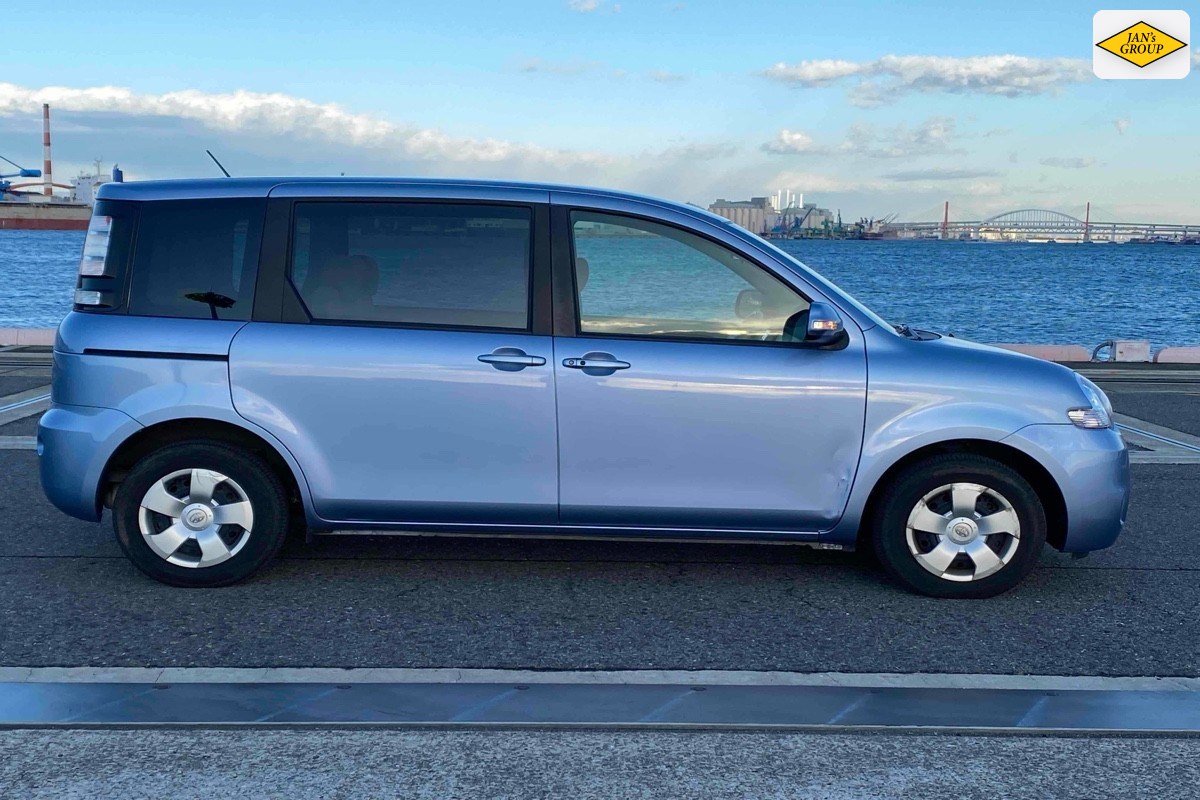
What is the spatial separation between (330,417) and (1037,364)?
303 centimetres

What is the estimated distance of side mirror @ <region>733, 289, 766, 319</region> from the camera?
501cm

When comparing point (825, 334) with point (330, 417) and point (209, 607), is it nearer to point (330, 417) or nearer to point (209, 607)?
point (330, 417)

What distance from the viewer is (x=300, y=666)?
418 centimetres

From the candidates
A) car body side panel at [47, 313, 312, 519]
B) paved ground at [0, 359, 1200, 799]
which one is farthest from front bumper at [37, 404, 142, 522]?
paved ground at [0, 359, 1200, 799]

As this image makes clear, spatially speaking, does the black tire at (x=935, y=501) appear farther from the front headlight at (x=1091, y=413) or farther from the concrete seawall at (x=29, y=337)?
the concrete seawall at (x=29, y=337)

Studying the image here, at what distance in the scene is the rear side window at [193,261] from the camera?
5.00m

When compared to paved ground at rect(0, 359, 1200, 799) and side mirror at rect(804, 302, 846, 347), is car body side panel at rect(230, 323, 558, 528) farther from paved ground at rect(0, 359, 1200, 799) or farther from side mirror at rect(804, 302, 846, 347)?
side mirror at rect(804, 302, 846, 347)

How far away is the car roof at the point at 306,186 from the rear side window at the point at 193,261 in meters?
0.07

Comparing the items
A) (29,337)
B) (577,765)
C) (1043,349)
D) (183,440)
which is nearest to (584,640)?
(577,765)

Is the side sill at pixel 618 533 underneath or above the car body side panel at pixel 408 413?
underneath

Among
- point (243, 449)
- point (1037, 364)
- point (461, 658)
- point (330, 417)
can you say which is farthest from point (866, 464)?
point (243, 449)

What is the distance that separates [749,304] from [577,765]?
230cm

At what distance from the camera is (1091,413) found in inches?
198

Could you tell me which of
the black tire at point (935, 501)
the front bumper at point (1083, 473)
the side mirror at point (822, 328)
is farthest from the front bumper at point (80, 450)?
the front bumper at point (1083, 473)
